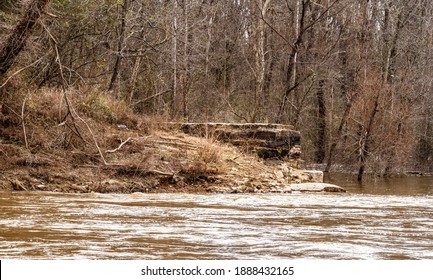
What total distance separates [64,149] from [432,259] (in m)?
11.3

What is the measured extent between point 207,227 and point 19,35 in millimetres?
9132

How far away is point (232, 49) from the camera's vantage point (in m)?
38.1

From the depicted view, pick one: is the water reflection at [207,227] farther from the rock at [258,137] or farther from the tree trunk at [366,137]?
the tree trunk at [366,137]

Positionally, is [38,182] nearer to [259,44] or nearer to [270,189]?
[270,189]

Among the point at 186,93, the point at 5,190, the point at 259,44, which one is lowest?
the point at 5,190

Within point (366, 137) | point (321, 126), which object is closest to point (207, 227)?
point (366, 137)

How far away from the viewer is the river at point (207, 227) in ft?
28.5

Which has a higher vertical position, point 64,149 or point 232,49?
point 232,49

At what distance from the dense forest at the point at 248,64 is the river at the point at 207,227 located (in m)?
4.28

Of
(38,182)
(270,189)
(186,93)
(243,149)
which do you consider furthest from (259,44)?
(38,182)

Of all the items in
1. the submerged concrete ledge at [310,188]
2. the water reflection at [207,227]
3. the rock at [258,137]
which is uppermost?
the rock at [258,137]

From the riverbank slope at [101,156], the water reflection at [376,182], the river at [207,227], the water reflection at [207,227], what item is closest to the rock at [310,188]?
the riverbank slope at [101,156]

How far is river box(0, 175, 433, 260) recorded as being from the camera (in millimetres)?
8672

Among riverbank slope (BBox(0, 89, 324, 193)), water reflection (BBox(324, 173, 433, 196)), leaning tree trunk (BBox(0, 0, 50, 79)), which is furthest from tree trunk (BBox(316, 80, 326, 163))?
leaning tree trunk (BBox(0, 0, 50, 79))
